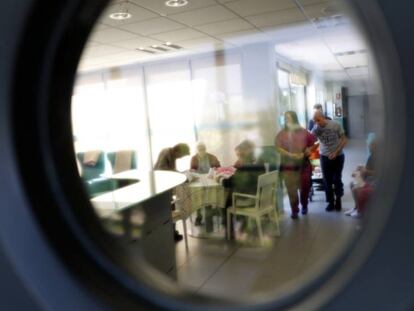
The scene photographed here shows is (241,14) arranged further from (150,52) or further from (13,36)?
(13,36)

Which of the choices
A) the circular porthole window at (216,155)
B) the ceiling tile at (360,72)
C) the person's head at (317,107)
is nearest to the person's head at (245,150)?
the circular porthole window at (216,155)

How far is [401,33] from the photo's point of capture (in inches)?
14.0

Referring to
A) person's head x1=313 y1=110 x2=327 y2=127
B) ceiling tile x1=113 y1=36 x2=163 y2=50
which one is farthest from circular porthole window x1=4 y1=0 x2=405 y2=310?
ceiling tile x1=113 y1=36 x2=163 y2=50

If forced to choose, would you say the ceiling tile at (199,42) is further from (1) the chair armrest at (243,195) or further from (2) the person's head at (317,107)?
(2) the person's head at (317,107)

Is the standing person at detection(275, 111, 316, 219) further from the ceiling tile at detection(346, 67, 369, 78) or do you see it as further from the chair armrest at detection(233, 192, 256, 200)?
the chair armrest at detection(233, 192, 256, 200)

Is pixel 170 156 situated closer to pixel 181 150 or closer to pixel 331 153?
pixel 181 150

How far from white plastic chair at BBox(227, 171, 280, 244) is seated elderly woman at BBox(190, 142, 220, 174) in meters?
0.21

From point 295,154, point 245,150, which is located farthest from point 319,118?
point 245,150

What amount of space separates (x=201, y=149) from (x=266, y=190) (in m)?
0.33

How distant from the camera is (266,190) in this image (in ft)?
5.10

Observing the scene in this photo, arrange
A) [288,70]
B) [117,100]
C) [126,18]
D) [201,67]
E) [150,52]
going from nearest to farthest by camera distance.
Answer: [288,70] → [117,100] → [201,67] → [126,18] → [150,52]

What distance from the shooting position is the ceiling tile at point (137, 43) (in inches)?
116

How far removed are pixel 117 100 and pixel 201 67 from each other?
650 mm

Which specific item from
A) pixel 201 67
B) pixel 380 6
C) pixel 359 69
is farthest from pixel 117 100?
pixel 380 6
